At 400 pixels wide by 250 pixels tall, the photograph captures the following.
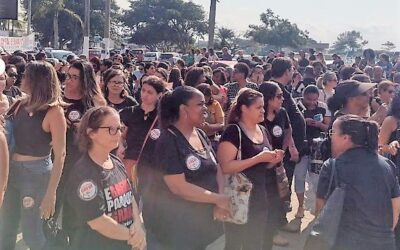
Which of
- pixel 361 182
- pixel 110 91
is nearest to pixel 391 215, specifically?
pixel 361 182

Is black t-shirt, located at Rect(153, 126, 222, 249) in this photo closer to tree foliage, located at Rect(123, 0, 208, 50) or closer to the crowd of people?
the crowd of people

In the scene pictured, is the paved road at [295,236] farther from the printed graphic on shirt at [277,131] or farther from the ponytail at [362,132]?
the ponytail at [362,132]

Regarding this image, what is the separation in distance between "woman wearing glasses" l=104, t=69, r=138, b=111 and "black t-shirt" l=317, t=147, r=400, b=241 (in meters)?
2.56

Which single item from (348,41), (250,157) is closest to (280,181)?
(250,157)

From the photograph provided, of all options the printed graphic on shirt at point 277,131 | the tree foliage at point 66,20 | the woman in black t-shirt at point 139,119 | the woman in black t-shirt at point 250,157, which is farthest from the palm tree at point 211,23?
the woman in black t-shirt at point 250,157

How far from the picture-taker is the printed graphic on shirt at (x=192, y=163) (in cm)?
310

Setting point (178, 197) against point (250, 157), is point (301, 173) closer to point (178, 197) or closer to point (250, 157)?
point (250, 157)

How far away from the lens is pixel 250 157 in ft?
11.8

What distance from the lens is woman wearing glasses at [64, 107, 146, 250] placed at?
264 centimetres

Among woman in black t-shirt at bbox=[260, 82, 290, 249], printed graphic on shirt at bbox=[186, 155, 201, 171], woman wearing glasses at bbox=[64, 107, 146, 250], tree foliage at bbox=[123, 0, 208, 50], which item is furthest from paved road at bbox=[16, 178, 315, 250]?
tree foliage at bbox=[123, 0, 208, 50]

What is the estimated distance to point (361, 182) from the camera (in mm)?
2844

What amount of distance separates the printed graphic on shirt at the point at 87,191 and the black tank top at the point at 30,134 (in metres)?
1.14

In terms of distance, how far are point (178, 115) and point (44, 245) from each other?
147cm

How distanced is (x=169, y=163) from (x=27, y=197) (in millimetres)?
1222
